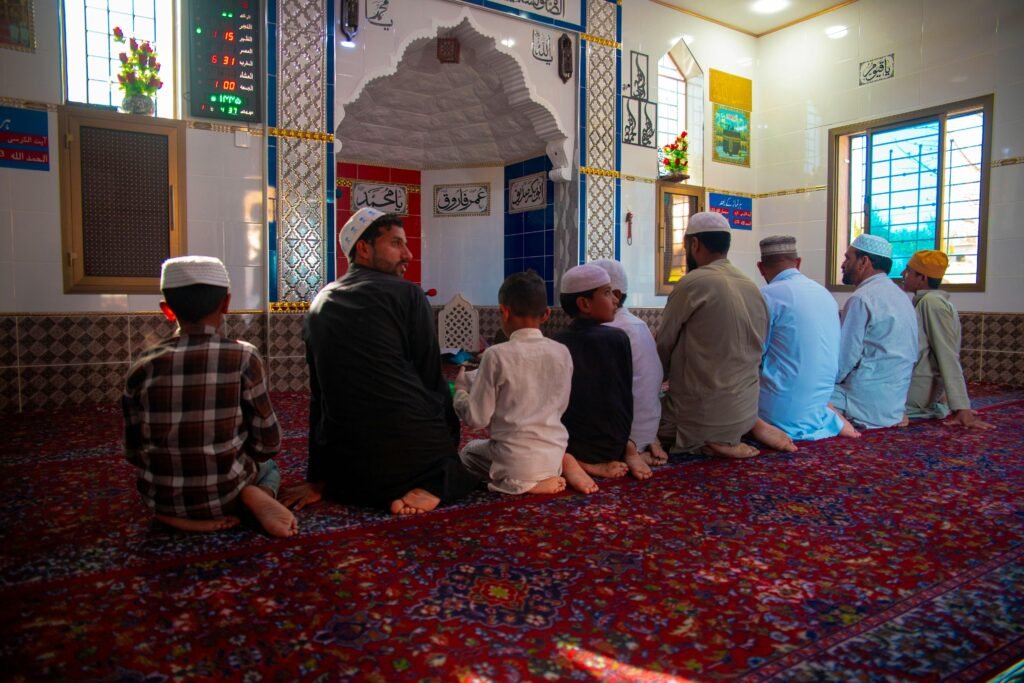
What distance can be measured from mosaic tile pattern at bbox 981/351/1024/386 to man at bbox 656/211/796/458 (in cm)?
410

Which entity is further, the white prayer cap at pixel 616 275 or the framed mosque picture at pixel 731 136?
the framed mosque picture at pixel 731 136

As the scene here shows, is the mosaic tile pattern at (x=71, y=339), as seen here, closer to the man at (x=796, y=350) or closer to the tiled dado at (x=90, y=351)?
the tiled dado at (x=90, y=351)

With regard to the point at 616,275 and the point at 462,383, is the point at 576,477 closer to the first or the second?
the point at 462,383

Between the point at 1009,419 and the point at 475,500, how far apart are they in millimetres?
3733

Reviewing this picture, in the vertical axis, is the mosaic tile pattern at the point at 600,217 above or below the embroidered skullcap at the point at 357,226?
above

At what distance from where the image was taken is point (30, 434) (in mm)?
3768

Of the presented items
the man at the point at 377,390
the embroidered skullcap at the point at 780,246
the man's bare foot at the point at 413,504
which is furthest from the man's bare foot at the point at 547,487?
the embroidered skullcap at the point at 780,246

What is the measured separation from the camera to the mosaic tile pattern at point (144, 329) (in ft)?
16.2

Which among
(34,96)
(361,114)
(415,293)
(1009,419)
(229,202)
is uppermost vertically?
(361,114)

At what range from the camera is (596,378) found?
9.06 ft

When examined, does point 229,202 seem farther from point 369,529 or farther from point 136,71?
point 369,529

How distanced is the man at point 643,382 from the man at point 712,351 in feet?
0.49

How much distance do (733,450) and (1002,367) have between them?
451 centimetres

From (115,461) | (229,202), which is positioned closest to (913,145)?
(229,202)
